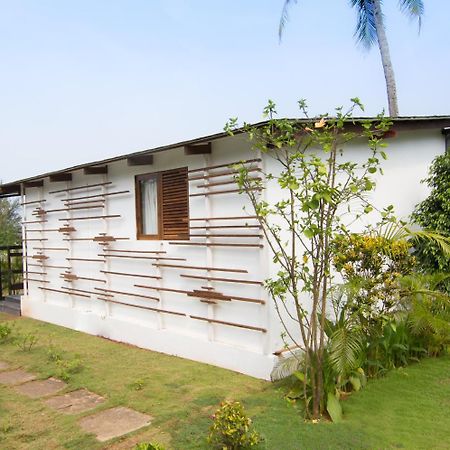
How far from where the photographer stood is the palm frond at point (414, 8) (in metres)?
14.8

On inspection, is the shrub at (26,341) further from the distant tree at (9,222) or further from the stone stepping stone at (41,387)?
the distant tree at (9,222)

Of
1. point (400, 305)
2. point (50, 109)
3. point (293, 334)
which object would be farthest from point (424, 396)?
point (50, 109)

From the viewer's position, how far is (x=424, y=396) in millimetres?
4691

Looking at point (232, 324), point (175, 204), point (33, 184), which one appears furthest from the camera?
point (33, 184)

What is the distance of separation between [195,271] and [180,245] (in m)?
0.46

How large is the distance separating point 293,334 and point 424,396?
1.54 m

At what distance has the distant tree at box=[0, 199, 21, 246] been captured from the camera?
18.0m

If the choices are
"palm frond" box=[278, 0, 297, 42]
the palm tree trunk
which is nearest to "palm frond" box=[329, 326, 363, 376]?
the palm tree trunk

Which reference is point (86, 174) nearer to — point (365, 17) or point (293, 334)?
point (293, 334)

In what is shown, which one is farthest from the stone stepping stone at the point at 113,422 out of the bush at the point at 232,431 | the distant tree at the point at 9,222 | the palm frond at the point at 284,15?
the palm frond at the point at 284,15

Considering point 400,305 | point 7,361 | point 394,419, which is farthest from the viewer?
point 7,361

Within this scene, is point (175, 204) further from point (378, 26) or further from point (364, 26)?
point (364, 26)

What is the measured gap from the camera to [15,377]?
6113mm

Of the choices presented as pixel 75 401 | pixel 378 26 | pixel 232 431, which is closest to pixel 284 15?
pixel 378 26
